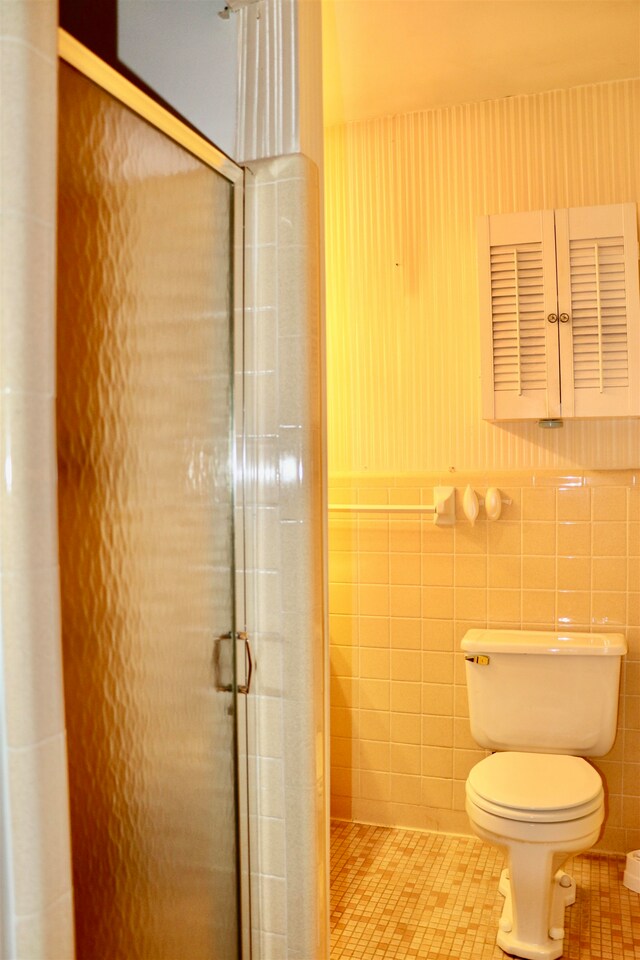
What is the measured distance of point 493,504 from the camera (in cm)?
251

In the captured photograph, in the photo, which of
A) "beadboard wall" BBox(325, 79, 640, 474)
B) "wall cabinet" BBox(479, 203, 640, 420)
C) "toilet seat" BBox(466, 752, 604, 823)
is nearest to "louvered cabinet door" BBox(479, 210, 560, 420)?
"wall cabinet" BBox(479, 203, 640, 420)

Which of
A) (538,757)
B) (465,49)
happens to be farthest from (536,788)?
(465,49)

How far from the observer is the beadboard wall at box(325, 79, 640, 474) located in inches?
97.8

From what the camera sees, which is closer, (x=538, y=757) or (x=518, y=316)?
(x=538, y=757)

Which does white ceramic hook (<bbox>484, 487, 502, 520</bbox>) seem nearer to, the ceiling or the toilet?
the toilet

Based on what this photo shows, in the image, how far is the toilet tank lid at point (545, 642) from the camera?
7.50 ft

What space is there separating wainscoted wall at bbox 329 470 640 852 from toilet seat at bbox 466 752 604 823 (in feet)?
1.42

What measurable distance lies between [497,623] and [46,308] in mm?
2055

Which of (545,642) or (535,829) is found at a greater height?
(545,642)

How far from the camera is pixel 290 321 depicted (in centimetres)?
147

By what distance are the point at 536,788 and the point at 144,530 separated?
1.37 m

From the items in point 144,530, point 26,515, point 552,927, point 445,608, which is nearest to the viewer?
point 26,515

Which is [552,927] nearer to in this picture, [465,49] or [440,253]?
[440,253]

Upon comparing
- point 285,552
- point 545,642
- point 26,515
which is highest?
point 26,515
